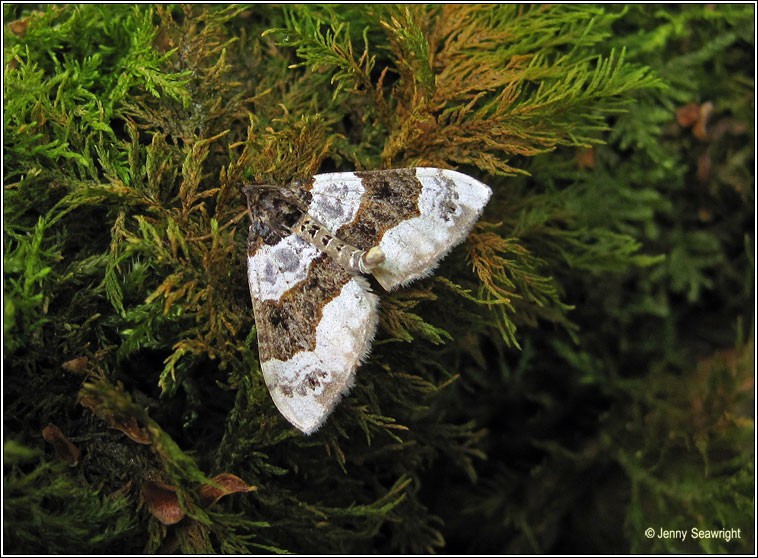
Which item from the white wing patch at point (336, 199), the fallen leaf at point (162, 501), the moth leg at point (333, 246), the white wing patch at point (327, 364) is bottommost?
the fallen leaf at point (162, 501)

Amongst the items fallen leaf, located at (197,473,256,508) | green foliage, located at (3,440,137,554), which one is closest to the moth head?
fallen leaf, located at (197,473,256,508)

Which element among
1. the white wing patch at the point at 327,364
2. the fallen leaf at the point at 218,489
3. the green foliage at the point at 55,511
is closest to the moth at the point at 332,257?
the white wing patch at the point at 327,364

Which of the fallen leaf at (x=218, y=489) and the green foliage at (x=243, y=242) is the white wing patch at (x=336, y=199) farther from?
the fallen leaf at (x=218, y=489)

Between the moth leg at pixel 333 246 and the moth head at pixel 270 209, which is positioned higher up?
the moth head at pixel 270 209

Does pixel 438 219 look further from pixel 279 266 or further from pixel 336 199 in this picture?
pixel 279 266

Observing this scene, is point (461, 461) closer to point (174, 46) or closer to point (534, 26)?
point (534, 26)

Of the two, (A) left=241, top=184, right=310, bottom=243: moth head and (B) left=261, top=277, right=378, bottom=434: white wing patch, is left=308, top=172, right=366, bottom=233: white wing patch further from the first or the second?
(B) left=261, top=277, right=378, bottom=434: white wing patch

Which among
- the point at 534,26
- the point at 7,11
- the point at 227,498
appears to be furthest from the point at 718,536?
the point at 7,11

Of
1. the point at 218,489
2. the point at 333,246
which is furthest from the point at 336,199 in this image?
the point at 218,489
